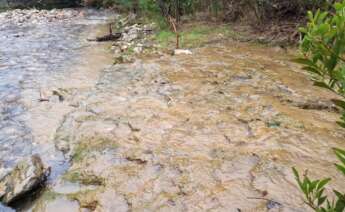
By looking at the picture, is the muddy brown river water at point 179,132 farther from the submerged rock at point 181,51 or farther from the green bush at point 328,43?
the green bush at point 328,43

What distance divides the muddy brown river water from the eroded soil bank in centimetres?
1

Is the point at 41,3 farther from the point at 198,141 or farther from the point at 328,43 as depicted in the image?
the point at 328,43

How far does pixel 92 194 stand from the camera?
294cm

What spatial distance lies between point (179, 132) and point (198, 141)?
1.02 feet

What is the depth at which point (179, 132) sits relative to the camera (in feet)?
12.5

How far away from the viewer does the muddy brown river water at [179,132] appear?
282 cm

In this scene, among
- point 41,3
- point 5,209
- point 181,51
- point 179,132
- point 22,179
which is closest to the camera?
point 5,209

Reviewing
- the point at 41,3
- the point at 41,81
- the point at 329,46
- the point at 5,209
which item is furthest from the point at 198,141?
the point at 41,3

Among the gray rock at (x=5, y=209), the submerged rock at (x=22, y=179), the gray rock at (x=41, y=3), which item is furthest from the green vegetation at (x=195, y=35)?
the gray rock at (x=41, y=3)

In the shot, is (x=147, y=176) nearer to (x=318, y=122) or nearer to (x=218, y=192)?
(x=218, y=192)

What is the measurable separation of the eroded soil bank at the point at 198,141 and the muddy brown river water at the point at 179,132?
0.01m

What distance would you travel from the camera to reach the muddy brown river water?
9.24 feet

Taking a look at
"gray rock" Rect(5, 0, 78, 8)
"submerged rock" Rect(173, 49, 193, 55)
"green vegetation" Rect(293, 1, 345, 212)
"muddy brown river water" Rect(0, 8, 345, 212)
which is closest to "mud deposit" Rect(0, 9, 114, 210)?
"muddy brown river water" Rect(0, 8, 345, 212)

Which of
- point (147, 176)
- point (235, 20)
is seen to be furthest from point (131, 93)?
point (235, 20)
